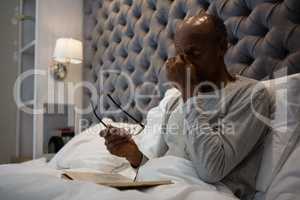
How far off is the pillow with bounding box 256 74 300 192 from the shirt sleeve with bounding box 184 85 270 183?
0.03 m

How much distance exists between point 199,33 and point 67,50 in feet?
5.20

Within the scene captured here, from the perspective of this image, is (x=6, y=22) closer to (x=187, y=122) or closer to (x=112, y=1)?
(x=112, y=1)

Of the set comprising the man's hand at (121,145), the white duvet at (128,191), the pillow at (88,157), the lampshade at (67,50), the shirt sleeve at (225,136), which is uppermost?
the lampshade at (67,50)

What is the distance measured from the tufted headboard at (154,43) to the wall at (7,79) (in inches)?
28.2

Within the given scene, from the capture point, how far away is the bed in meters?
0.74

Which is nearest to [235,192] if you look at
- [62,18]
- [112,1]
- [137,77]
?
[137,77]

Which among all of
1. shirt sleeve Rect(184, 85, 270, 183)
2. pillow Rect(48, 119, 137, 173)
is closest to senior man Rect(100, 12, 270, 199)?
shirt sleeve Rect(184, 85, 270, 183)

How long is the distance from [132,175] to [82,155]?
42cm

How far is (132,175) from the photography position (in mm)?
1299

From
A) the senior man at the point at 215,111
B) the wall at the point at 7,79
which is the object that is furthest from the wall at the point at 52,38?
the senior man at the point at 215,111

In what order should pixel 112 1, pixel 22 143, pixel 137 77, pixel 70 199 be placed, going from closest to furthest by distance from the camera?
1. pixel 70 199
2. pixel 137 77
3. pixel 112 1
4. pixel 22 143

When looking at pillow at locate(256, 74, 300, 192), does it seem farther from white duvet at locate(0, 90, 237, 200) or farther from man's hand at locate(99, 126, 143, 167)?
man's hand at locate(99, 126, 143, 167)

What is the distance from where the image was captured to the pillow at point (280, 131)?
0.85 m

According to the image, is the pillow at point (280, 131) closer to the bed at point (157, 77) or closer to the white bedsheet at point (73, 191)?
the bed at point (157, 77)
